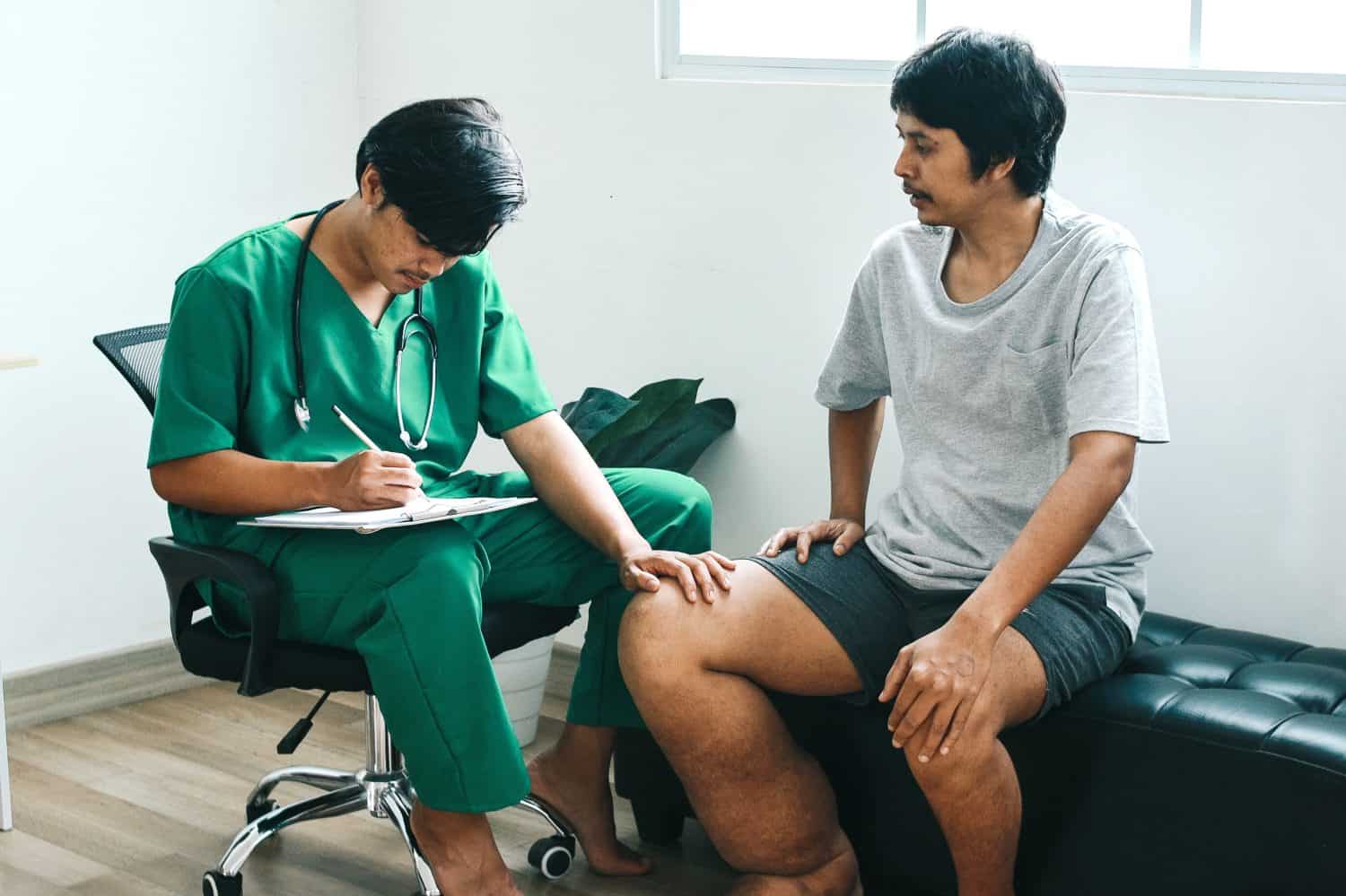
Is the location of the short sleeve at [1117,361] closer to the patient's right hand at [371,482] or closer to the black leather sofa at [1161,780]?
the black leather sofa at [1161,780]

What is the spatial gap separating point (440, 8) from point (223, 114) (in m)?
0.52

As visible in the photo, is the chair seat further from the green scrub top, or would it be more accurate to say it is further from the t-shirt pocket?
the t-shirt pocket

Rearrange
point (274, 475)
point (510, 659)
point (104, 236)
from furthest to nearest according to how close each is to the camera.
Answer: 1. point (104, 236)
2. point (510, 659)
3. point (274, 475)

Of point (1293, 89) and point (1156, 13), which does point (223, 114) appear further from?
point (1293, 89)

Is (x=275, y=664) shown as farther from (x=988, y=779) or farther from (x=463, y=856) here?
(x=988, y=779)

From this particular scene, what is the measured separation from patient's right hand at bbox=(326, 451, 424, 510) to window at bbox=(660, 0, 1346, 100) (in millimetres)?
1077

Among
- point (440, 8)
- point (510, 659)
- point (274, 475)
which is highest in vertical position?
point (440, 8)

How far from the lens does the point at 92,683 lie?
324 cm

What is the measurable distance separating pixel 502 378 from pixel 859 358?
1.79 ft

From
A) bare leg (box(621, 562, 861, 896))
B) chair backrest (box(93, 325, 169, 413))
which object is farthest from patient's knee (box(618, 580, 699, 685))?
chair backrest (box(93, 325, 169, 413))

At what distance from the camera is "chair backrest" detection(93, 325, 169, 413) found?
232 cm

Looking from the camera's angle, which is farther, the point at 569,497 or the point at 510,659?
the point at 510,659

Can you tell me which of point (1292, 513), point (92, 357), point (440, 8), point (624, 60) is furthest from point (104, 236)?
point (1292, 513)

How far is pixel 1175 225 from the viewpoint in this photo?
2504mm
